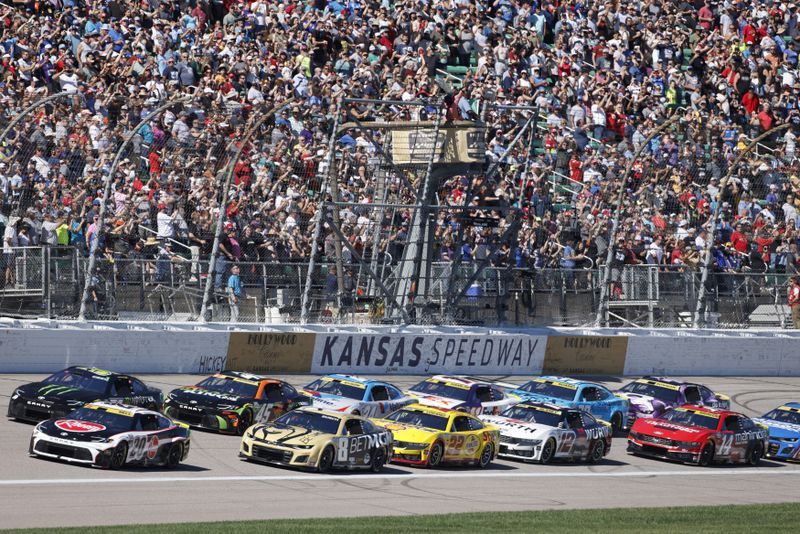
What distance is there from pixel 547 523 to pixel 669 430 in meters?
8.35

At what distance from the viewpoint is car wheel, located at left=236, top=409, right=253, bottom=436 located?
2436cm

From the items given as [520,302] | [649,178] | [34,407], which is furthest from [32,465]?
[649,178]

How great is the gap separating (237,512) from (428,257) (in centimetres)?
1254

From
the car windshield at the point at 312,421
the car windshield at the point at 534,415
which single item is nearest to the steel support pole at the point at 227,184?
the car windshield at the point at 312,421

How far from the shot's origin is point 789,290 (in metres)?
35.3

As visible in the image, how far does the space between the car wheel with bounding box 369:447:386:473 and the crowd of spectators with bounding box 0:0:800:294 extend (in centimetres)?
624

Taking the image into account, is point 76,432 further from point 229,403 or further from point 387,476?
point 387,476

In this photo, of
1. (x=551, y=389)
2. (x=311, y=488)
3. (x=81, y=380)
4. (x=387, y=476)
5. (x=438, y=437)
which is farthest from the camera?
(x=551, y=389)

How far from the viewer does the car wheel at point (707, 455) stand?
2675 cm

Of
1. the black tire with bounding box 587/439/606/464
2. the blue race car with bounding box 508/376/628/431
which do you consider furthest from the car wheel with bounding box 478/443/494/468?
the blue race car with bounding box 508/376/628/431

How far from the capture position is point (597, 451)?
2591cm

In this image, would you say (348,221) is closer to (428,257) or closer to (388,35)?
(428,257)

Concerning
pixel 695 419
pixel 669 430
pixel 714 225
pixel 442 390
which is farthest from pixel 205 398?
pixel 714 225

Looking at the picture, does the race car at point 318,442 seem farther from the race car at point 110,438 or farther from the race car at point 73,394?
the race car at point 73,394
